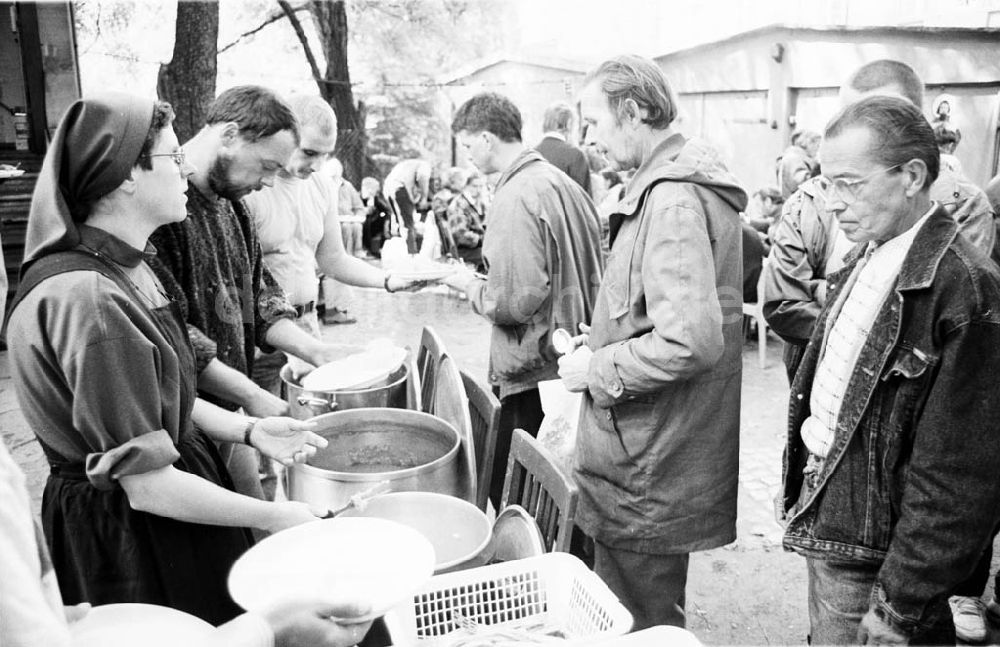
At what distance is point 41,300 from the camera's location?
1508mm

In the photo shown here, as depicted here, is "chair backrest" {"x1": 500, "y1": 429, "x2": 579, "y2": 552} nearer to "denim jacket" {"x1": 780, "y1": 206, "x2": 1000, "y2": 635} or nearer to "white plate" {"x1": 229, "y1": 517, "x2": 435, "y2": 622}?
"white plate" {"x1": 229, "y1": 517, "x2": 435, "y2": 622}

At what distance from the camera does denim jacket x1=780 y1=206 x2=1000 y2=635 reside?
1.55m

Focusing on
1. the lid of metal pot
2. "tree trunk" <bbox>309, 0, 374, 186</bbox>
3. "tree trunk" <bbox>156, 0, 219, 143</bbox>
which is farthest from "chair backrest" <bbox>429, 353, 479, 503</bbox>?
"tree trunk" <bbox>309, 0, 374, 186</bbox>

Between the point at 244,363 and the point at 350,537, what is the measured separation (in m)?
1.28

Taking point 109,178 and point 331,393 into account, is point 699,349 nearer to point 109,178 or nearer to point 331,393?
point 331,393

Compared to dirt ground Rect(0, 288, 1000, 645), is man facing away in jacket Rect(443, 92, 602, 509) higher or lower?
higher

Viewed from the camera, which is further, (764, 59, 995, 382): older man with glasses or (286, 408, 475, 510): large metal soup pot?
(764, 59, 995, 382): older man with glasses

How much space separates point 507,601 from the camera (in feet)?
5.41

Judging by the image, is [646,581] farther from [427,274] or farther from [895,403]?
[427,274]

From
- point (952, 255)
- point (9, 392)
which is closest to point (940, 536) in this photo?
point (952, 255)

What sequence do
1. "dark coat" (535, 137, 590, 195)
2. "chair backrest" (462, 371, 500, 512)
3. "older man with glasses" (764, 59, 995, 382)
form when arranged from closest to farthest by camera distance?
"chair backrest" (462, 371, 500, 512)
"older man with glasses" (764, 59, 995, 382)
"dark coat" (535, 137, 590, 195)

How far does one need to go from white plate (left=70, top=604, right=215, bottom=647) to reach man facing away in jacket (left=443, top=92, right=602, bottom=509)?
6.76ft

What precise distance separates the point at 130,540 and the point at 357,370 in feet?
3.11

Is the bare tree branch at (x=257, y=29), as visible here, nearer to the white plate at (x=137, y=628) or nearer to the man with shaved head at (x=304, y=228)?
the man with shaved head at (x=304, y=228)
